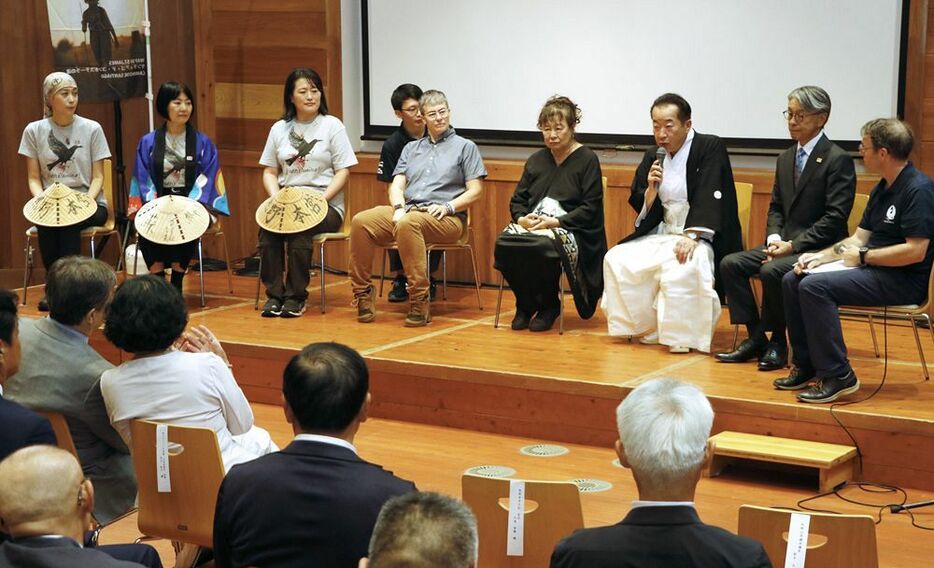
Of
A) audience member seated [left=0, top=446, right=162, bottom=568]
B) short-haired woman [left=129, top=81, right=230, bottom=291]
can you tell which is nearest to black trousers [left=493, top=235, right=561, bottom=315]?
short-haired woman [left=129, top=81, right=230, bottom=291]

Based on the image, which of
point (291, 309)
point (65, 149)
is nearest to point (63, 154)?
point (65, 149)

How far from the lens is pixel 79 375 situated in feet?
12.2

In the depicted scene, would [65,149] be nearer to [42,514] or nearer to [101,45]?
[101,45]

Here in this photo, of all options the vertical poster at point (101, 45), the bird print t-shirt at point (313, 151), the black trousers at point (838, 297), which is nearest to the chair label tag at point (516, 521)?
the black trousers at point (838, 297)

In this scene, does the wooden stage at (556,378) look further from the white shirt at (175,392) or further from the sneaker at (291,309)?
the white shirt at (175,392)

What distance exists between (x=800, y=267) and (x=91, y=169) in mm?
4213

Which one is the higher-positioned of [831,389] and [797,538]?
[797,538]

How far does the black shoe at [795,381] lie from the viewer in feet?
16.8

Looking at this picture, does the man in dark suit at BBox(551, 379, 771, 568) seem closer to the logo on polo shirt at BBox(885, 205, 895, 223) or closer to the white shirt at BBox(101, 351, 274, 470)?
the white shirt at BBox(101, 351, 274, 470)

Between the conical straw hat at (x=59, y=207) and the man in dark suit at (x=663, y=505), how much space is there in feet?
17.0

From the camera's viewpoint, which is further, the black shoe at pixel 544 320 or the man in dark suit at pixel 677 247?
the black shoe at pixel 544 320

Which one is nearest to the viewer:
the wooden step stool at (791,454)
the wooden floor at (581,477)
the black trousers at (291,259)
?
the wooden floor at (581,477)

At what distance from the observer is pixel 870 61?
6449 mm

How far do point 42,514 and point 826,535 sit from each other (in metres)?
1.61
